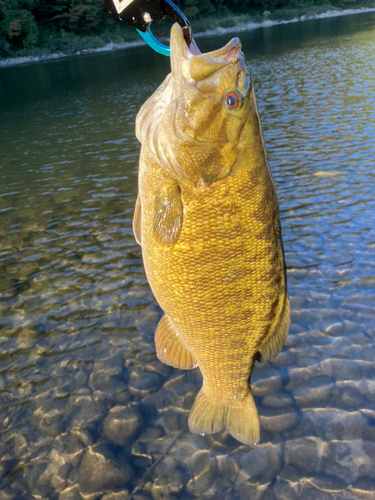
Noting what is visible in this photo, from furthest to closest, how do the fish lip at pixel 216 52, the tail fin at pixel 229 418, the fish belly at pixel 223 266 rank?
the tail fin at pixel 229 418, the fish belly at pixel 223 266, the fish lip at pixel 216 52

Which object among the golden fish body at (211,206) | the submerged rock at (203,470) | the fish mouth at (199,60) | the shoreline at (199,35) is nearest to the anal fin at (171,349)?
the golden fish body at (211,206)

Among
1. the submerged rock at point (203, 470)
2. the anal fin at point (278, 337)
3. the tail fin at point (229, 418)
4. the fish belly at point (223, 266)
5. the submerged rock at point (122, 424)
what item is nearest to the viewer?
the fish belly at point (223, 266)

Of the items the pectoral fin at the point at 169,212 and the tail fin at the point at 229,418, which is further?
the tail fin at the point at 229,418

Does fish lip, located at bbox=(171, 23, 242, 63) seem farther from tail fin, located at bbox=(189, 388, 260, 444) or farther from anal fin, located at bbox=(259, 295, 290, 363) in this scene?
tail fin, located at bbox=(189, 388, 260, 444)

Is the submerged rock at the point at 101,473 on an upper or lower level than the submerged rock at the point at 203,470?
upper

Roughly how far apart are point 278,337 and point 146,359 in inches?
104

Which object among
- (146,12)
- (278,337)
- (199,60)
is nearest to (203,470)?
(278,337)

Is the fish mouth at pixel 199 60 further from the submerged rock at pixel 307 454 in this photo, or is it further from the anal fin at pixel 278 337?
the submerged rock at pixel 307 454

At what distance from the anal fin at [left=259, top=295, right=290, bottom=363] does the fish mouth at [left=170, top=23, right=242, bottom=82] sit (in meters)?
1.43

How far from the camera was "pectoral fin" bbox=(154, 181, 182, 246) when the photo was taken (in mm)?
2211

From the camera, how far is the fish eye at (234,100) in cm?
209

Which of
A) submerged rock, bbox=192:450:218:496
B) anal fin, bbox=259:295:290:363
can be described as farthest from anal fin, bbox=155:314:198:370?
submerged rock, bbox=192:450:218:496

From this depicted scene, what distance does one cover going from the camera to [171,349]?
2.93 metres

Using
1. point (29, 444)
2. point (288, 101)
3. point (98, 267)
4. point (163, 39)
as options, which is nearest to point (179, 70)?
point (29, 444)
